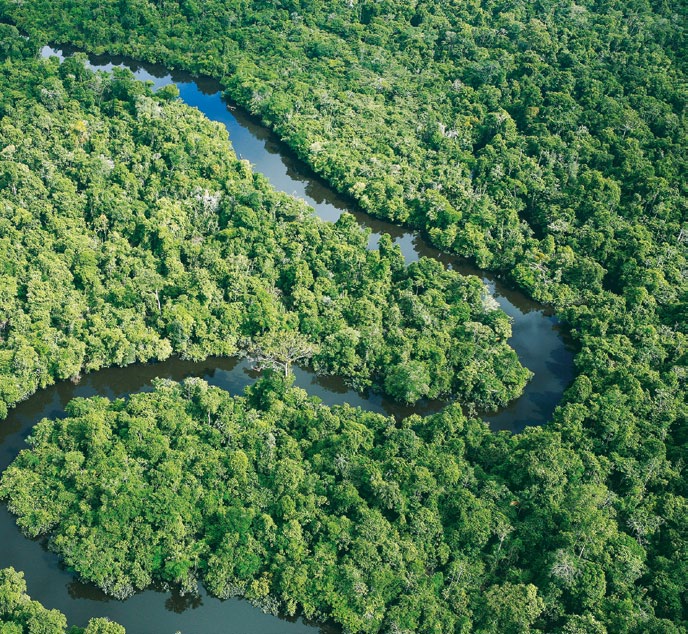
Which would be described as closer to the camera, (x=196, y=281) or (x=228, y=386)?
(x=228, y=386)

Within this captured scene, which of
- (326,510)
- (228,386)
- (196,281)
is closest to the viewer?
(326,510)

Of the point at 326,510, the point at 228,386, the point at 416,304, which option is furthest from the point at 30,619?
the point at 416,304

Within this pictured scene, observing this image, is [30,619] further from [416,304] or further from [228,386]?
[416,304]

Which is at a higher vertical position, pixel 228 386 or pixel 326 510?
pixel 326 510

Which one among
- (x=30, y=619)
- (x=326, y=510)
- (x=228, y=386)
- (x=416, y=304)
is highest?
(x=416, y=304)

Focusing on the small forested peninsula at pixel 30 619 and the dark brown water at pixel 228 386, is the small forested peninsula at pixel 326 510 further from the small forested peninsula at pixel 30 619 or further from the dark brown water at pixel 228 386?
the small forested peninsula at pixel 30 619

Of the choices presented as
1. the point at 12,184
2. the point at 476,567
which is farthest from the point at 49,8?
the point at 476,567

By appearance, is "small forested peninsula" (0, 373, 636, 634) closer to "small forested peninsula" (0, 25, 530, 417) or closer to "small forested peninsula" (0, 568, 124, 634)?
"small forested peninsula" (0, 568, 124, 634)

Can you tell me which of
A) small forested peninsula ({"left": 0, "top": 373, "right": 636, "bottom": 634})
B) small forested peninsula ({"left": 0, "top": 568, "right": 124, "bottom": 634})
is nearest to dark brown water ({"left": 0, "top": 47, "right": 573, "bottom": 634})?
small forested peninsula ({"left": 0, "top": 373, "right": 636, "bottom": 634})

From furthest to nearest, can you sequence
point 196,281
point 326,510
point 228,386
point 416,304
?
point 416,304 → point 196,281 → point 228,386 → point 326,510
